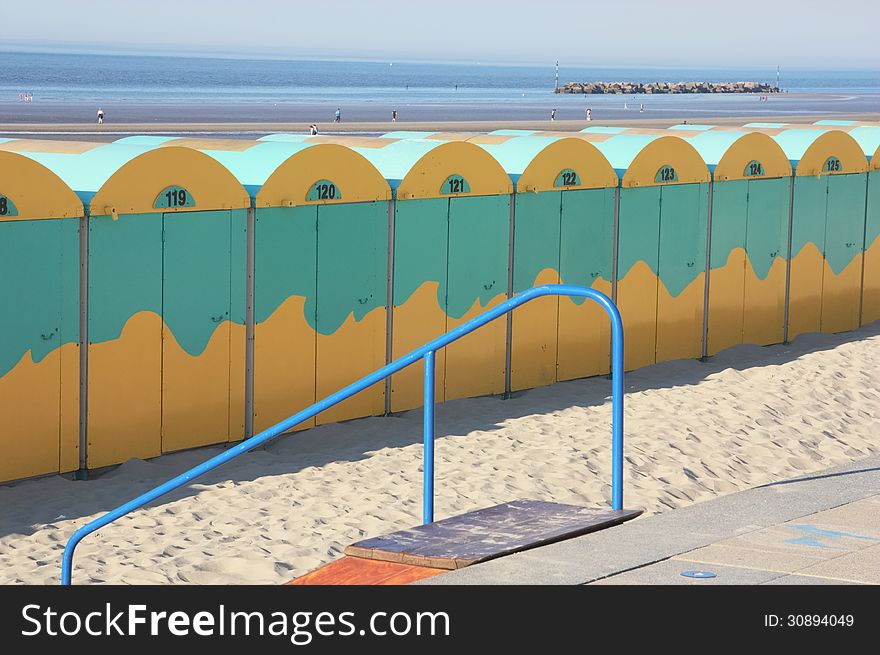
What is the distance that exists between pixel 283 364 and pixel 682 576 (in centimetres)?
482

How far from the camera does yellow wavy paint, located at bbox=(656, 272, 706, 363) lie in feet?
39.3

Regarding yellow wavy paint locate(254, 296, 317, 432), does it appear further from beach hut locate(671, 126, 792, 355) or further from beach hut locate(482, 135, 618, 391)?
beach hut locate(671, 126, 792, 355)

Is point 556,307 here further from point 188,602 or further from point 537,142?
point 188,602

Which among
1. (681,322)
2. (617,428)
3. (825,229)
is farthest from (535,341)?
(617,428)

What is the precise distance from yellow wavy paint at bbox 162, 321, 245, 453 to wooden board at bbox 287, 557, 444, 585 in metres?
3.41

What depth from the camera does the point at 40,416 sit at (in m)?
7.96

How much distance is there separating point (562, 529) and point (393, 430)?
13.3 ft

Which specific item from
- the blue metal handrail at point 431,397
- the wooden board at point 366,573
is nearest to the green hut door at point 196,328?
the blue metal handrail at point 431,397

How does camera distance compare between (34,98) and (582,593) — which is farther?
(34,98)

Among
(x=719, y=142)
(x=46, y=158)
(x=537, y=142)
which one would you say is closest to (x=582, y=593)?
(x=46, y=158)

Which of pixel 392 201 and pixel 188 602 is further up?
pixel 392 201

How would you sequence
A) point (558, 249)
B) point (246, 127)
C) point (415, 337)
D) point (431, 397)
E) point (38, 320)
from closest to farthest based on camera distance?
point (431, 397)
point (38, 320)
point (415, 337)
point (558, 249)
point (246, 127)

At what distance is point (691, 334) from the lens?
12.3 metres

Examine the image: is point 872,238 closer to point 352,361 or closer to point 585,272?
point 585,272
